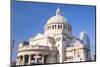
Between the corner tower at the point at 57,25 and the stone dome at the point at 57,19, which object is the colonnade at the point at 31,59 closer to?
the corner tower at the point at 57,25

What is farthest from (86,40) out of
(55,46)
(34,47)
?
(34,47)

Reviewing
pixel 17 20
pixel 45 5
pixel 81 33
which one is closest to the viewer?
pixel 17 20

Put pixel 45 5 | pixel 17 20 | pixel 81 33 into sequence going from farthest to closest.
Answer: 1. pixel 81 33
2. pixel 45 5
3. pixel 17 20

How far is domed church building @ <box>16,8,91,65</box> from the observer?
2996 mm

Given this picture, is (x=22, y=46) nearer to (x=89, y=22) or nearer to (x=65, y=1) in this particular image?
(x=65, y=1)

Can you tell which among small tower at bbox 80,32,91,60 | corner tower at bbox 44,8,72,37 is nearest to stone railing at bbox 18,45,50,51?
corner tower at bbox 44,8,72,37

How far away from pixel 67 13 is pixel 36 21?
48cm

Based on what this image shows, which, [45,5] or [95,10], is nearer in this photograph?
[45,5]

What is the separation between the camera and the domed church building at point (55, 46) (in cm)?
300

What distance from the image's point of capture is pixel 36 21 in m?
3.05

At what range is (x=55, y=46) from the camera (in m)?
Answer: 3.15

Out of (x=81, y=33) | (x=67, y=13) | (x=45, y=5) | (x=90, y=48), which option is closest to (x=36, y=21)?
(x=45, y=5)

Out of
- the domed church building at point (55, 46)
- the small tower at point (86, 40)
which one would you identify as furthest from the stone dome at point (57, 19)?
the small tower at point (86, 40)

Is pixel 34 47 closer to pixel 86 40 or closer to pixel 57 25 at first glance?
pixel 57 25
